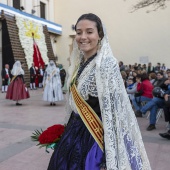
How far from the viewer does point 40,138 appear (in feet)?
6.62

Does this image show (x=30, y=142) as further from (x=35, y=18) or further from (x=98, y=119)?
(x=35, y=18)

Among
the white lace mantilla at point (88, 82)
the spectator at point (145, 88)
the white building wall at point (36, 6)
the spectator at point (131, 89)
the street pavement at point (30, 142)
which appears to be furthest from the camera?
the white building wall at point (36, 6)

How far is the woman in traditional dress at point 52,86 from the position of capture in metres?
9.38

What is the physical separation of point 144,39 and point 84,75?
63.7ft

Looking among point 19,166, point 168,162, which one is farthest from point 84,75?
point 168,162

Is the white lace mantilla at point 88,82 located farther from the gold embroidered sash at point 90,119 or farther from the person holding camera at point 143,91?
the person holding camera at point 143,91

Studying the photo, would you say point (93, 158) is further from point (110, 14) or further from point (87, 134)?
point (110, 14)

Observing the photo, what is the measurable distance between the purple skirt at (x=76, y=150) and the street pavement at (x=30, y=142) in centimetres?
129

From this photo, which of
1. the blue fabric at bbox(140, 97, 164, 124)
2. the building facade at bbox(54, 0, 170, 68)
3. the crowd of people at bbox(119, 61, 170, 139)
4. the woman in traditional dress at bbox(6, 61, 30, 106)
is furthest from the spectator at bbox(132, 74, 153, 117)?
the building facade at bbox(54, 0, 170, 68)

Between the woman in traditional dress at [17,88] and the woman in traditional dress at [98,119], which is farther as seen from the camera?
the woman in traditional dress at [17,88]

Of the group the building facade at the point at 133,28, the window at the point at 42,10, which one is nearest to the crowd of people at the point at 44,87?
the building facade at the point at 133,28

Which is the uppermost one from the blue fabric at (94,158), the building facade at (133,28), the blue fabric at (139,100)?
the building facade at (133,28)

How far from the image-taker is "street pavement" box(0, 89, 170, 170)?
12.3ft

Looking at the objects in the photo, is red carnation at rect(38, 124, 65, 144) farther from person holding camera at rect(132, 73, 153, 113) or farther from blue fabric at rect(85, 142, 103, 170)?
person holding camera at rect(132, 73, 153, 113)
